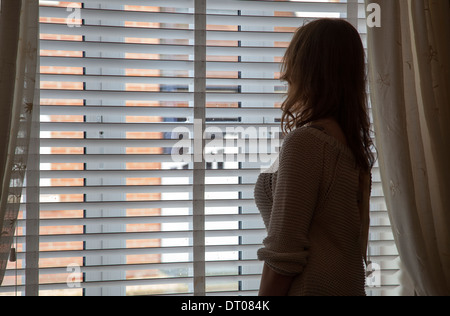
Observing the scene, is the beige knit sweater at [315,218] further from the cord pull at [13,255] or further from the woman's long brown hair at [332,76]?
the cord pull at [13,255]

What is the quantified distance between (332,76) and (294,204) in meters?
0.32

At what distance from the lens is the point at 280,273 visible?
1.02m

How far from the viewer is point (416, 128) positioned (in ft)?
5.32

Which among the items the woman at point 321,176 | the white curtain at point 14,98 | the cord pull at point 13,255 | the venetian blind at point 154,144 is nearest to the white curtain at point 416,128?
the venetian blind at point 154,144

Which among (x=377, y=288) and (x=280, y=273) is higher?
(x=280, y=273)

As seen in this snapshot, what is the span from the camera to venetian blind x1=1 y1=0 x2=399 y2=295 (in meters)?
1.59

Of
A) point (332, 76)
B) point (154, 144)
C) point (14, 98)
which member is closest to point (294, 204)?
point (332, 76)

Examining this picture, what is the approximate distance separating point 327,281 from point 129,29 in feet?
3.67

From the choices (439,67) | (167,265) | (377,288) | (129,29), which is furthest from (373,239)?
(129,29)

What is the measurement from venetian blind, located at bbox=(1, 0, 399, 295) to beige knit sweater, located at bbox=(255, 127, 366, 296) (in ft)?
2.02

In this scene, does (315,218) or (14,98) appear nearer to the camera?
(315,218)

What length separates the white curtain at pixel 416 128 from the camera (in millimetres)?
1572

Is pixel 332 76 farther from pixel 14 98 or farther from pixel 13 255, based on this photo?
pixel 13 255
